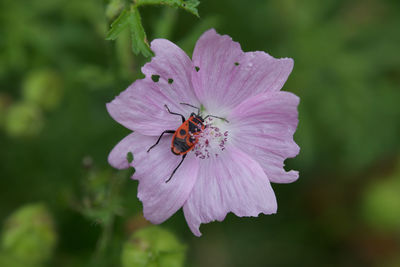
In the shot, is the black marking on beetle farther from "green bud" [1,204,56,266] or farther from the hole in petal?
"green bud" [1,204,56,266]

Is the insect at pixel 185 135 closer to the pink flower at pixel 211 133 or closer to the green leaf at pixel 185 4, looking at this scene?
the pink flower at pixel 211 133

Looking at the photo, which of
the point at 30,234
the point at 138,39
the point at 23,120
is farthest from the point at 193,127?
the point at 23,120

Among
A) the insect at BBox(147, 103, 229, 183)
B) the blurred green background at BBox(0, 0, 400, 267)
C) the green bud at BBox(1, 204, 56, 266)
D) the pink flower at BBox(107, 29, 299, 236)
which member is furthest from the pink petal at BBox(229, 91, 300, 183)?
the green bud at BBox(1, 204, 56, 266)

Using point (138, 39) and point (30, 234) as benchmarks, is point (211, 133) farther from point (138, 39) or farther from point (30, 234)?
point (30, 234)

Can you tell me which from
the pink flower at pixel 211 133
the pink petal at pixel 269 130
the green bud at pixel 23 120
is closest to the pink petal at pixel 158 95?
the pink flower at pixel 211 133

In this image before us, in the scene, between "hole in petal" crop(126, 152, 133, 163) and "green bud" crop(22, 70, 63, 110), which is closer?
"hole in petal" crop(126, 152, 133, 163)

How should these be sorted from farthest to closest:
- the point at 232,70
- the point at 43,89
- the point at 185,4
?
the point at 43,89
the point at 232,70
the point at 185,4

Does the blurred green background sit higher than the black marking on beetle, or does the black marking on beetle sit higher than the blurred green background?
the black marking on beetle
